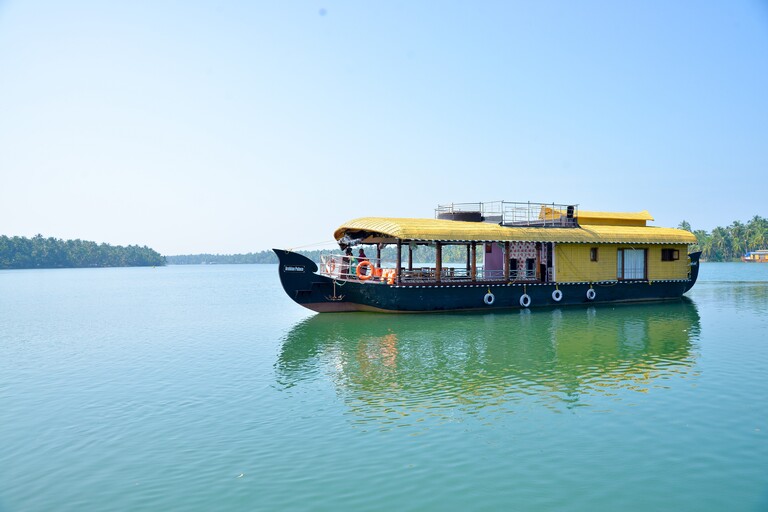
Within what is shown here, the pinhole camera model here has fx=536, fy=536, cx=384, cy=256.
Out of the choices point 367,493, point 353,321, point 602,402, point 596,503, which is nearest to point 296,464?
A: point 367,493

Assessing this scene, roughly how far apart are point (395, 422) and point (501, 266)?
939 inches

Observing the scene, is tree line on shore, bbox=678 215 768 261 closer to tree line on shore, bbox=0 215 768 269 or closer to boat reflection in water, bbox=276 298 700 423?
tree line on shore, bbox=0 215 768 269

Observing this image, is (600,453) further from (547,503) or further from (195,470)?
(195,470)

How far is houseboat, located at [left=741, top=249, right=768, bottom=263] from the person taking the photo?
136 m

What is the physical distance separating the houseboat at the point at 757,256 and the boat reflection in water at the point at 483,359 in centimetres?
13257

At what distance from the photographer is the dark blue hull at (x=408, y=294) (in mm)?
28438

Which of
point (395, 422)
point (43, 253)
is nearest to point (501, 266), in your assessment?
point (395, 422)

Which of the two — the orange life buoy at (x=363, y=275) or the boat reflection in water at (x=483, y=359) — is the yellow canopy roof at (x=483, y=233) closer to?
the orange life buoy at (x=363, y=275)

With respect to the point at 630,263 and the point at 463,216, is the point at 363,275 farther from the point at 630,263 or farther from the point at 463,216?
the point at 630,263

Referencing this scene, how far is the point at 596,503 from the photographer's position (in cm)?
801

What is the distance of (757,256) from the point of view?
455 feet

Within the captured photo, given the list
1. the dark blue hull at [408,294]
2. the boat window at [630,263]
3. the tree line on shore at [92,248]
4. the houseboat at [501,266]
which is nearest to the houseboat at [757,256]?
the tree line on shore at [92,248]

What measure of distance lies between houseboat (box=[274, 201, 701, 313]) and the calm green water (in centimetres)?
564

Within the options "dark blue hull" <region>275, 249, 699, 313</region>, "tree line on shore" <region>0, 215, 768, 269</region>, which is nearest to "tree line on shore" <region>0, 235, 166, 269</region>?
"tree line on shore" <region>0, 215, 768, 269</region>
